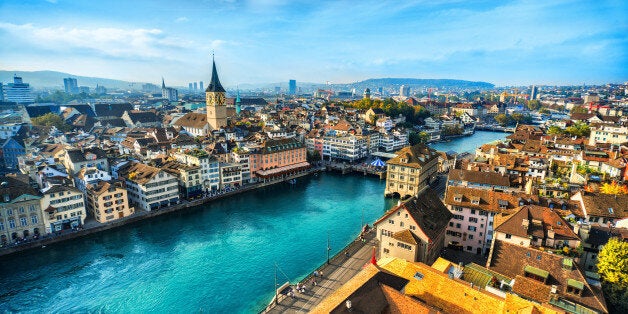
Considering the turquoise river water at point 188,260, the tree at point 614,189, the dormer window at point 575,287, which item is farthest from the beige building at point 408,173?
the dormer window at point 575,287

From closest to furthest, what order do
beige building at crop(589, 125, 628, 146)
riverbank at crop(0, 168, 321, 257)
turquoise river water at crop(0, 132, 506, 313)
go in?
turquoise river water at crop(0, 132, 506, 313)
riverbank at crop(0, 168, 321, 257)
beige building at crop(589, 125, 628, 146)

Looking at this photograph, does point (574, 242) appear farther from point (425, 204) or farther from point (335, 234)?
point (335, 234)

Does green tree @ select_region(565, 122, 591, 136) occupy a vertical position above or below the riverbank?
above

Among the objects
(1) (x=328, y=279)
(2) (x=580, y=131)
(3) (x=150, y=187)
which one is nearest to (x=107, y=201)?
(3) (x=150, y=187)

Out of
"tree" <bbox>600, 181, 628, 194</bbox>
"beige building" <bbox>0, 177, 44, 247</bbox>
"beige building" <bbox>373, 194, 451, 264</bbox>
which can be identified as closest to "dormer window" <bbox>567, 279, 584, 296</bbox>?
"beige building" <bbox>373, 194, 451, 264</bbox>

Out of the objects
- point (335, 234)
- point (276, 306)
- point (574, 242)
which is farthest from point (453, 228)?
point (276, 306)

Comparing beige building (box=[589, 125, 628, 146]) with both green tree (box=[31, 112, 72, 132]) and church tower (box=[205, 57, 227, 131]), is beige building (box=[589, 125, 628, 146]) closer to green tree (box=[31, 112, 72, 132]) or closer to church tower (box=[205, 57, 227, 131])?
church tower (box=[205, 57, 227, 131])

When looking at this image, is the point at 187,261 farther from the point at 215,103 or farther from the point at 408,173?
the point at 215,103

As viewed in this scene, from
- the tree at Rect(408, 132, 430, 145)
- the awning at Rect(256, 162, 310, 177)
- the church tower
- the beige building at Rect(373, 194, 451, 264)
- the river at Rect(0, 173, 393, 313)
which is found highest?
the church tower
